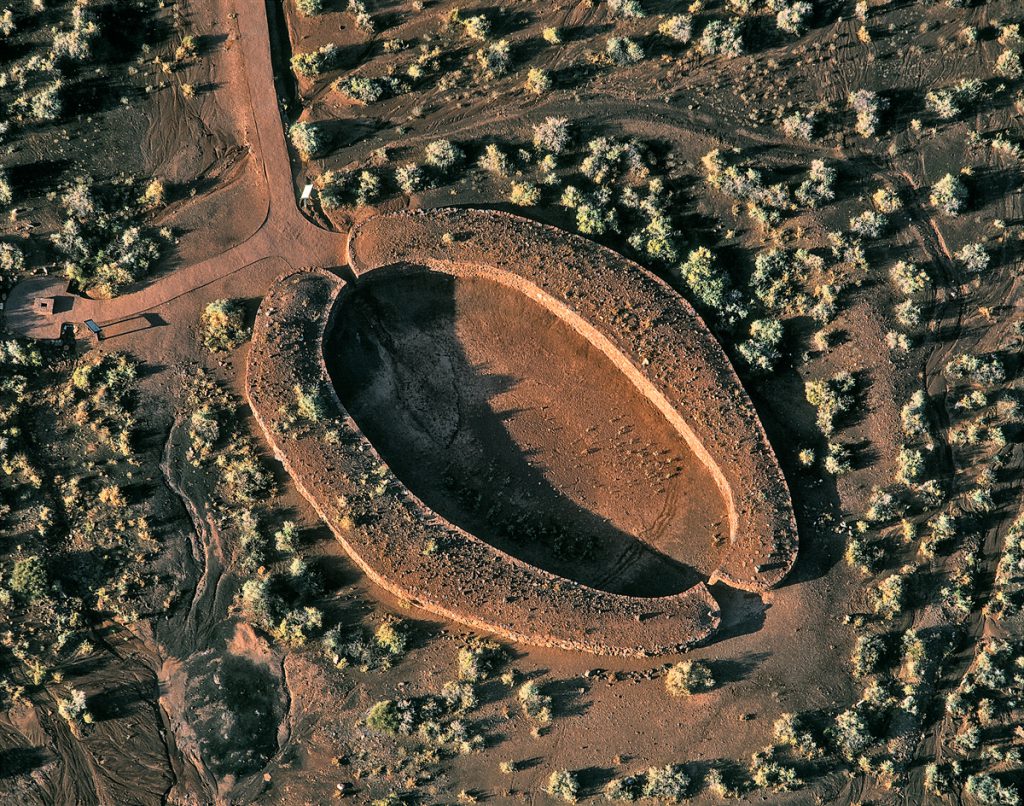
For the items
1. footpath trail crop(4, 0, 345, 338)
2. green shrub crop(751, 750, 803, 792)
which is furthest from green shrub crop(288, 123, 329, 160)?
green shrub crop(751, 750, 803, 792)

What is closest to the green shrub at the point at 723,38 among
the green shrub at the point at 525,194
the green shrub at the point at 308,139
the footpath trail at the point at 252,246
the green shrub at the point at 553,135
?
the green shrub at the point at 553,135

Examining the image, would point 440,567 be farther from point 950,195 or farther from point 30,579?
point 950,195

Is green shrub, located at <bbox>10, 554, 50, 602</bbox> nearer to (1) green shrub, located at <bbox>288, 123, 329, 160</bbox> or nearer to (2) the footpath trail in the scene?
(2) the footpath trail

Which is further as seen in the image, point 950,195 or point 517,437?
point 517,437

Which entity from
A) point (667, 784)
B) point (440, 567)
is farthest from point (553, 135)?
point (667, 784)

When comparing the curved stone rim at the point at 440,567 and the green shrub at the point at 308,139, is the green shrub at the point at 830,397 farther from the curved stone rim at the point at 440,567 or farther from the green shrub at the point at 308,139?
the green shrub at the point at 308,139

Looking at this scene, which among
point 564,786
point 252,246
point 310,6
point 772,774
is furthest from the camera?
point 310,6
